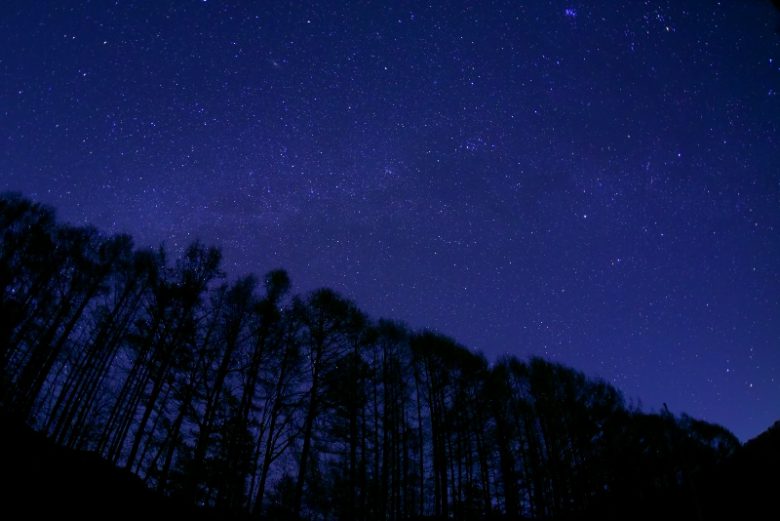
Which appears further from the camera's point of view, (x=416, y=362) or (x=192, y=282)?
(x=416, y=362)

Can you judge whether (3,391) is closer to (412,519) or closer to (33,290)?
(33,290)

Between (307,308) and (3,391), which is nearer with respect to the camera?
(3,391)

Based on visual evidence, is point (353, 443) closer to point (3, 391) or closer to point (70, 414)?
point (70, 414)

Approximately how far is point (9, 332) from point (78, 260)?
413 centimetres

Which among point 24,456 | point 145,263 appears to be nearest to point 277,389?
point 24,456

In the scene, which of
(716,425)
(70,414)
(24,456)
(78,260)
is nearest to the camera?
(24,456)

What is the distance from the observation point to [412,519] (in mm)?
15945

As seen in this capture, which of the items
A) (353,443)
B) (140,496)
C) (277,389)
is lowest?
(140,496)

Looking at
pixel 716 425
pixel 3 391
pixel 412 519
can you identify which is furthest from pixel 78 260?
pixel 716 425

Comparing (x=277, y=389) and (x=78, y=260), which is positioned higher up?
(x=78, y=260)

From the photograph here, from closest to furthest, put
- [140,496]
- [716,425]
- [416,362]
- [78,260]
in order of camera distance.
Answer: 1. [140,496]
2. [78,260]
3. [416,362]
4. [716,425]

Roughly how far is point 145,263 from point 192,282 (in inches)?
172

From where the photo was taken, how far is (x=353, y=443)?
17672 millimetres

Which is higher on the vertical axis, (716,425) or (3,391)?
(716,425)
